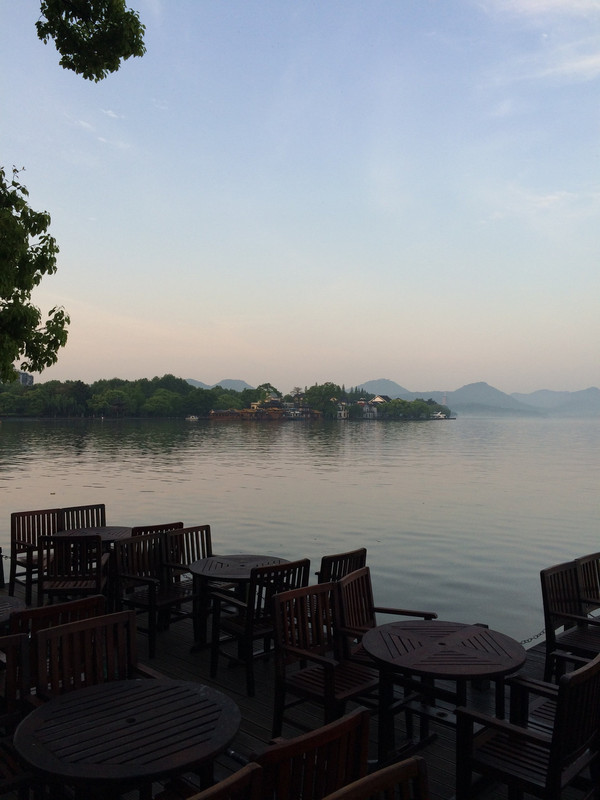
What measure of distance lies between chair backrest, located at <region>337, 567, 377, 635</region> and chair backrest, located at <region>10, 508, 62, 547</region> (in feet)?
16.6

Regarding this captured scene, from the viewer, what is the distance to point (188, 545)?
7656 millimetres

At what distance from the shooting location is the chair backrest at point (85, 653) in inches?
145

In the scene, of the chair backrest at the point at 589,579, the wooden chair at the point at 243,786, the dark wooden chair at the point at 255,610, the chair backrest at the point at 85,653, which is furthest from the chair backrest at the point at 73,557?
the wooden chair at the point at 243,786

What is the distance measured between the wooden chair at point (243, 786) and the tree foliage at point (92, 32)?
8.64m

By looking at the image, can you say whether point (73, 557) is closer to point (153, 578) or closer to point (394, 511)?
point (153, 578)

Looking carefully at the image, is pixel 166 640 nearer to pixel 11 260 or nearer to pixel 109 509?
pixel 11 260

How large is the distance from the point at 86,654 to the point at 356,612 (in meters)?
2.35

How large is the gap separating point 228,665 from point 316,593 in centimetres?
196

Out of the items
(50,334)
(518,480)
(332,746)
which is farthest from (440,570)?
(518,480)

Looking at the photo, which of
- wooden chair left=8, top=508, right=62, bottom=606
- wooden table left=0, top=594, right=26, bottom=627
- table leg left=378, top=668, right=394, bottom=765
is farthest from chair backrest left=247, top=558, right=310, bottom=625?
wooden chair left=8, top=508, right=62, bottom=606

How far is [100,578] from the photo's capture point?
700 centimetres

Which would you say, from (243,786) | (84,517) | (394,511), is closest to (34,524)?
(84,517)

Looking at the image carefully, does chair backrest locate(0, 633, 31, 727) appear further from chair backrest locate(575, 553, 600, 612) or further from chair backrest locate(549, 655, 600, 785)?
chair backrest locate(575, 553, 600, 612)

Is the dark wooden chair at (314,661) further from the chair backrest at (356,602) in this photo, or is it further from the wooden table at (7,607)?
the wooden table at (7,607)
